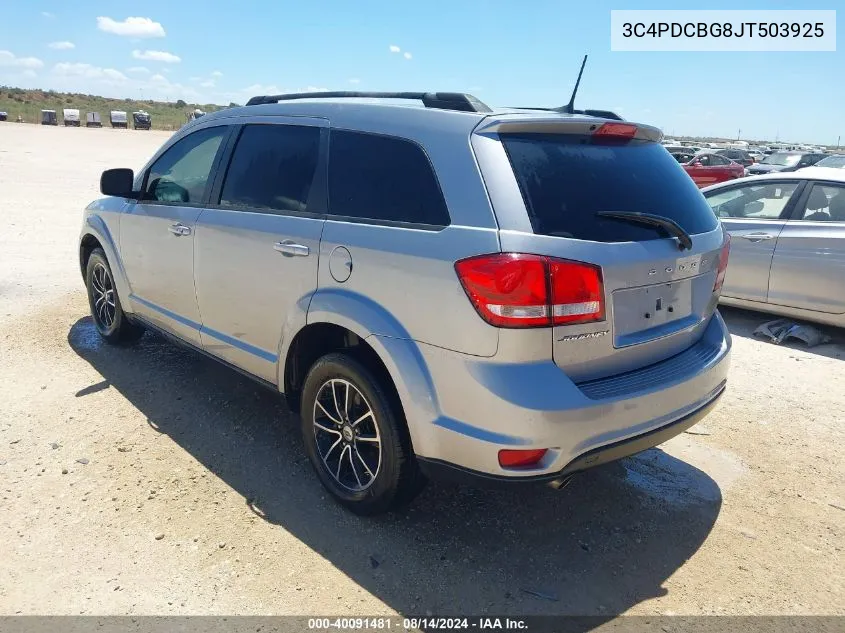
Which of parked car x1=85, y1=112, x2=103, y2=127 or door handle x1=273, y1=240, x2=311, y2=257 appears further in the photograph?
parked car x1=85, y1=112, x2=103, y2=127

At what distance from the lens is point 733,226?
647 centimetres

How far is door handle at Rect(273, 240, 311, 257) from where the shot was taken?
3.10 m

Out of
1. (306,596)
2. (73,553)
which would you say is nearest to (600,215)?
(306,596)

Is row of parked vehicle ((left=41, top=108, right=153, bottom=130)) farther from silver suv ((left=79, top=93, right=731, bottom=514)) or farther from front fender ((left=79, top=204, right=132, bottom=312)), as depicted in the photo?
silver suv ((left=79, top=93, right=731, bottom=514))

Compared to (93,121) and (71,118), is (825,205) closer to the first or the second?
(93,121)

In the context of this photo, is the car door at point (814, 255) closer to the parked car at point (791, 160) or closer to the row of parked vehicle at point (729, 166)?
the row of parked vehicle at point (729, 166)

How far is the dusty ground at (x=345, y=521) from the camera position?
2619mm

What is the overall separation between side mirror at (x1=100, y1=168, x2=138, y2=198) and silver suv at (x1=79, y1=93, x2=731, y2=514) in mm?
1212

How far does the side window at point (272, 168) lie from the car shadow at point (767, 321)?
4.66 metres

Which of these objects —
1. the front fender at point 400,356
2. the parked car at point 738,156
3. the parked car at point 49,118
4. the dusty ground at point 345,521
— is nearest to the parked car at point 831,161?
the parked car at point 738,156

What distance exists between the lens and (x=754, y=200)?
21.6 ft

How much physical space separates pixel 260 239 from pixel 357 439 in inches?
46.0

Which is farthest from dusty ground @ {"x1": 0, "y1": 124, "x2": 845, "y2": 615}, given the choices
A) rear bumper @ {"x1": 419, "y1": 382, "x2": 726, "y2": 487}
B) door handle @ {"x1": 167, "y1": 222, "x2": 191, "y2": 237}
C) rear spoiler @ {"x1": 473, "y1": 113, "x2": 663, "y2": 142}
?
rear spoiler @ {"x1": 473, "y1": 113, "x2": 663, "y2": 142}

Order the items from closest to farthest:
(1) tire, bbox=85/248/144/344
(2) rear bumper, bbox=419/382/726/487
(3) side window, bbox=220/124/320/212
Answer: (2) rear bumper, bbox=419/382/726/487
(3) side window, bbox=220/124/320/212
(1) tire, bbox=85/248/144/344
